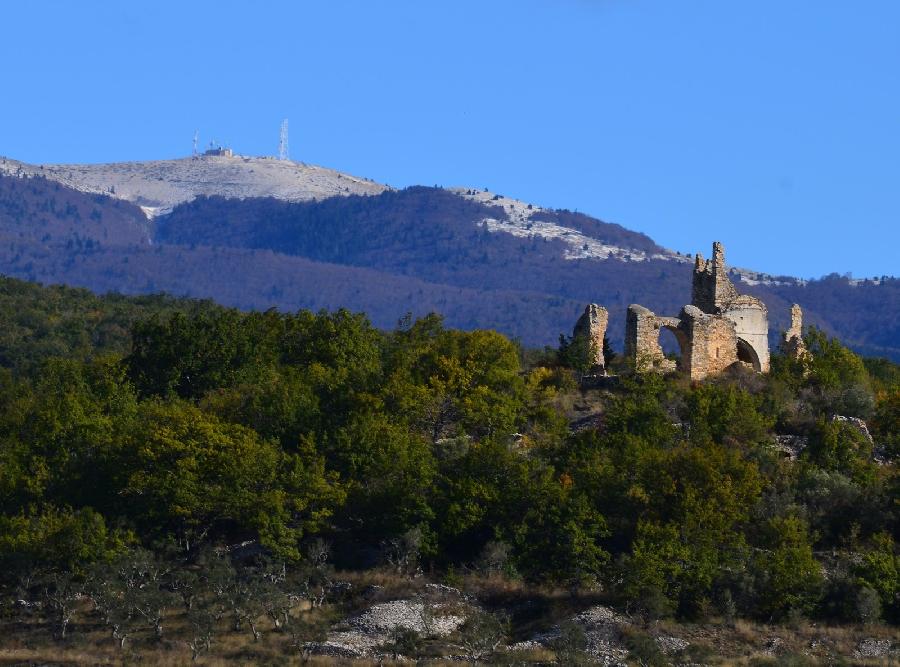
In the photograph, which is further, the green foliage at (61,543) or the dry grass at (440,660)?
the green foliage at (61,543)

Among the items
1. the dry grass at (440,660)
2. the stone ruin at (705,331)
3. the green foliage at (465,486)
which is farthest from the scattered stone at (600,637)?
the stone ruin at (705,331)

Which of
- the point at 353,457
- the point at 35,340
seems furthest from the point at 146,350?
the point at 35,340

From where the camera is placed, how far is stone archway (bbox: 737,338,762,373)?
63406 millimetres

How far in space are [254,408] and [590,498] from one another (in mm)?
11253

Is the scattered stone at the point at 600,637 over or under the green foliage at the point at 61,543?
under

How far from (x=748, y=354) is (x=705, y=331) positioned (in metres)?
3.10

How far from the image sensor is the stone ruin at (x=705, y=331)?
61344 millimetres

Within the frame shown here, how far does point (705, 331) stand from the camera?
201 ft

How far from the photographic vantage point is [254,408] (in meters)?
57.6

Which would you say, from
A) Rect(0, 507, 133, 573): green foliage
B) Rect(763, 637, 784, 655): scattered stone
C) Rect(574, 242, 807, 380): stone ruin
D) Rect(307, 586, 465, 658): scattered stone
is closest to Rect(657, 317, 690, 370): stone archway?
Rect(574, 242, 807, 380): stone ruin

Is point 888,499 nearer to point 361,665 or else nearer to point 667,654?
point 667,654

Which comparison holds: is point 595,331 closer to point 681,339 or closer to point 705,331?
point 681,339

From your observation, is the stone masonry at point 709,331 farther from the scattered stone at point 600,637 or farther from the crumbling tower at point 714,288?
the scattered stone at point 600,637

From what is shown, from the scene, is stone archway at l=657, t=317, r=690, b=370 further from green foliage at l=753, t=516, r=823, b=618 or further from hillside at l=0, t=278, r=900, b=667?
green foliage at l=753, t=516, r=823, b=618
